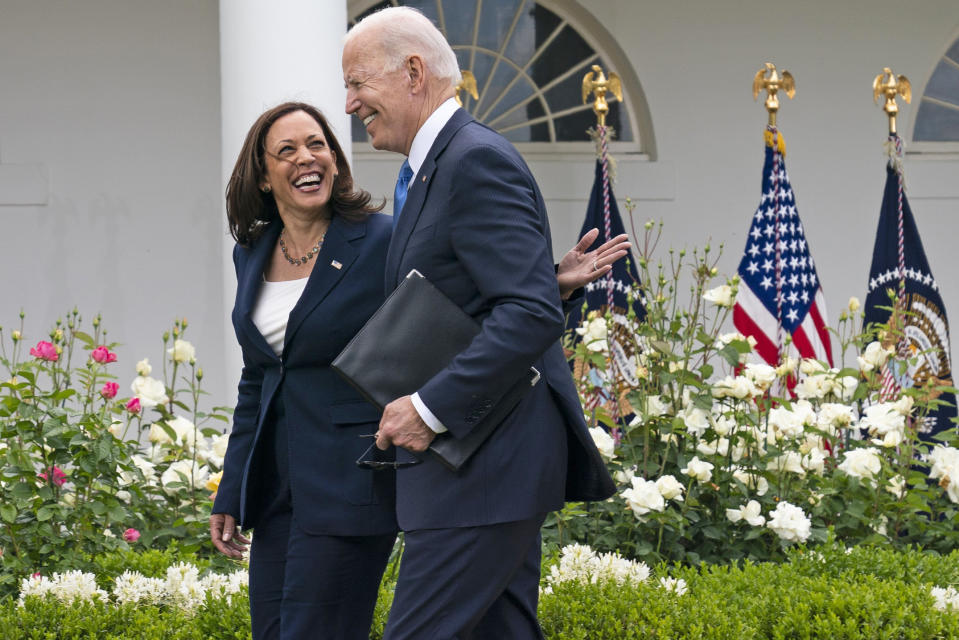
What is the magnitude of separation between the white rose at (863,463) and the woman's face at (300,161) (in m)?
2.31

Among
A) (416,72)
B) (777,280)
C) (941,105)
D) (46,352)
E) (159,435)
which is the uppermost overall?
(941,105)

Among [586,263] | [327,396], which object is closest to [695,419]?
[586,263]

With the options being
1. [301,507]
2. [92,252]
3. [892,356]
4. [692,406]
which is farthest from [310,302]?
[92,252]

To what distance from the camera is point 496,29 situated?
27.2ft

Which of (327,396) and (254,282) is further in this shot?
(254,282)

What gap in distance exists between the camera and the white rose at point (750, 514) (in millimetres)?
3611

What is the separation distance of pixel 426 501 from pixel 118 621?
1.47 m

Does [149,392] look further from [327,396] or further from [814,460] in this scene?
[814,460]

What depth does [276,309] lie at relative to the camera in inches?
97.2

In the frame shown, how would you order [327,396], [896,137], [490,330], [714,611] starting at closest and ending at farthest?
1. [490,330]
2. [327,396]
3. [714,611]
4. [896,137]

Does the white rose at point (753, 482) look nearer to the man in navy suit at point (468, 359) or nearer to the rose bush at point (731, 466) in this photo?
the rose bush at point (731, 466)

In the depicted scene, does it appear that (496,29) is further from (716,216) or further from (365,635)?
(365,635)

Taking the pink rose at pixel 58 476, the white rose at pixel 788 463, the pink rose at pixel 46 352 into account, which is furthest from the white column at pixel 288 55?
the white rose at pixel 788 463

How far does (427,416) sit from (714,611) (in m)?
1.27
